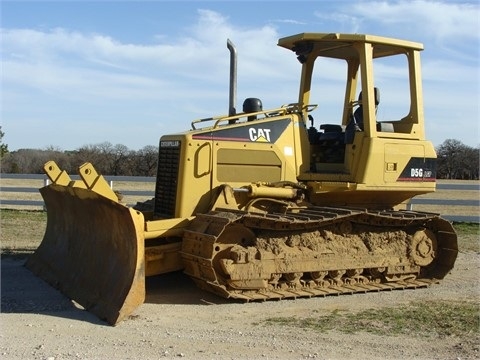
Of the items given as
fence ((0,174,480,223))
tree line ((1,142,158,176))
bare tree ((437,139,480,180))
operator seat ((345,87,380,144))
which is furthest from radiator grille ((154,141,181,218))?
bare tree ((437,139,480,180))

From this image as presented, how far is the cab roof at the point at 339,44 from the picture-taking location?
8.59 m

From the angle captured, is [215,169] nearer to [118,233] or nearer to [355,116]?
[118,233]

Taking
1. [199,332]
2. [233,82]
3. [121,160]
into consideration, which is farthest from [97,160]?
[199,332]

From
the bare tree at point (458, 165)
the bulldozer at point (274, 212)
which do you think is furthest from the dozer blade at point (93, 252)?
the bare tree at point (458, 165)

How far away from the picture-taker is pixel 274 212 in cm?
845

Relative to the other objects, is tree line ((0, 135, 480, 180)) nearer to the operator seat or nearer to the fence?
the fence

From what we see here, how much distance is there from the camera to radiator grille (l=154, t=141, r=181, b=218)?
817cm

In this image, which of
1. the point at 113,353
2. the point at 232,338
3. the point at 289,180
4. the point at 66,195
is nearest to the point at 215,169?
the point at 289,180

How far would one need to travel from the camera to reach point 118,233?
7391 mm

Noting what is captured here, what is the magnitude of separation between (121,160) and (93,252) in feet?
80.2

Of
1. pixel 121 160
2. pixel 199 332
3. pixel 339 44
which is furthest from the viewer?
pixel 121 160

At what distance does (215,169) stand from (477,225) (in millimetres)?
9914

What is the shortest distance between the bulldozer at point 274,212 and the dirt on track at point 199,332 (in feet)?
0.98

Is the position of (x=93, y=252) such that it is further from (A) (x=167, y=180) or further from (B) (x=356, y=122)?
(B) (x=356, y=122)
